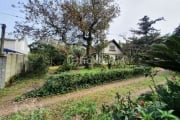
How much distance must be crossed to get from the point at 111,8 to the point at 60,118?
21.0 meters

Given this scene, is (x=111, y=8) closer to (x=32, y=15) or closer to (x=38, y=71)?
(x=32, y=15)

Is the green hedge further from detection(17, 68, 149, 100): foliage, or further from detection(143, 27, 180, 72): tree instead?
detection(143, 27, 180, 72): tree

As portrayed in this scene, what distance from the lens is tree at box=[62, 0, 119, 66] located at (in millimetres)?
26203

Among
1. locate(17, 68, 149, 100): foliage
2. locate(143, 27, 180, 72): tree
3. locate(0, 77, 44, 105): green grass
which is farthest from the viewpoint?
locate(17, 68, 149, 100): foliage

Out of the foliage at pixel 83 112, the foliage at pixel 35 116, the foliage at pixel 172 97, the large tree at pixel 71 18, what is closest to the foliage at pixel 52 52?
the large tree at pixel 71 18

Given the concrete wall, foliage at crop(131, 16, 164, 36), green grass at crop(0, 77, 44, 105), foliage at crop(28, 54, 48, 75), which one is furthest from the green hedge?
foliage at crop(131, 16, 164, 36)

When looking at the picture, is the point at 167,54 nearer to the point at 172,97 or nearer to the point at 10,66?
the point at 172,97

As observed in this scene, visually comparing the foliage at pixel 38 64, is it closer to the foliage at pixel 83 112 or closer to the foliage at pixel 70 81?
the foliage at pixel 70 81

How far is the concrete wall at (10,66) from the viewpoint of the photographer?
51.3ft

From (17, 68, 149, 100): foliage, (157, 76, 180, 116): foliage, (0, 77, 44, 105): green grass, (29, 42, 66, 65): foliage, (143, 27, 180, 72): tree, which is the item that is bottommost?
(0, 77, 44, 105): green grass

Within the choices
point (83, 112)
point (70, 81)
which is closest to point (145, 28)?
point (70, 81)

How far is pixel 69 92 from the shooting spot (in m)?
14.1

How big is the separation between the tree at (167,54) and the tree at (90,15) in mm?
23310

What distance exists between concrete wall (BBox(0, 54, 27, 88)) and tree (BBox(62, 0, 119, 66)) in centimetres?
648
